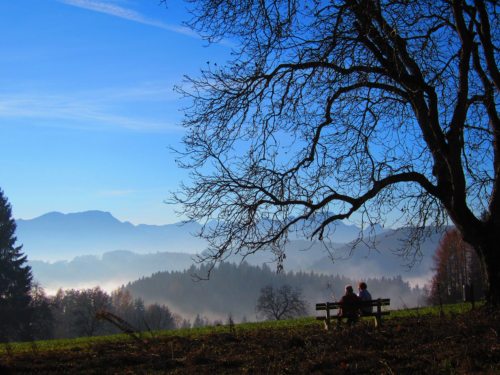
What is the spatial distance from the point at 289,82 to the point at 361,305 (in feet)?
23.4

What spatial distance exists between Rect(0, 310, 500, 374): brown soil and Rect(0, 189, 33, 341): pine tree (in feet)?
145

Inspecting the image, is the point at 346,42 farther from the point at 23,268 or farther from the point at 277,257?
Answer: the point at 23,268

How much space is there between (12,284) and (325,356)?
55.6 m

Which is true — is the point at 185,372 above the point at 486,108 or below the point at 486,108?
below

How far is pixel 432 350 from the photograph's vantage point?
8.86 metres

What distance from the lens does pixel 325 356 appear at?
9133mm

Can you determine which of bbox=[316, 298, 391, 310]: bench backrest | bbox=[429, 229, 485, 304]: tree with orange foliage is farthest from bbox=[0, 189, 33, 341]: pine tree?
bbox=[429, 229, 485, 304]: tree with orange foliage

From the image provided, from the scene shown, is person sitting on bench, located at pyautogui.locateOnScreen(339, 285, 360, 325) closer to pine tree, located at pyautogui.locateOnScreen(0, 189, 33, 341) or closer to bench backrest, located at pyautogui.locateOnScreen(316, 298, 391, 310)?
bench backrest, located at pyautogui.locateOnScreen(316, 298, 391, 310)

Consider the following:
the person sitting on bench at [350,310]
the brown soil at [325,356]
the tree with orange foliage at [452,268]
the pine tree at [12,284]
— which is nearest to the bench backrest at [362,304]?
the person sitting on bench at [350,310]

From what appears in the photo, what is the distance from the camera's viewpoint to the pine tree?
52500 millimetres

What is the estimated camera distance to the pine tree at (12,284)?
52.5m

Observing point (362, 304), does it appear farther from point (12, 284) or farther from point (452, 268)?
point (452, 268)

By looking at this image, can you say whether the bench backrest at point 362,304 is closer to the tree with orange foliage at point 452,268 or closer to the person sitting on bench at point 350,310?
the person sitting on bench at point 350,310

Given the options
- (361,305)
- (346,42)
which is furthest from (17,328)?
(346,42)
